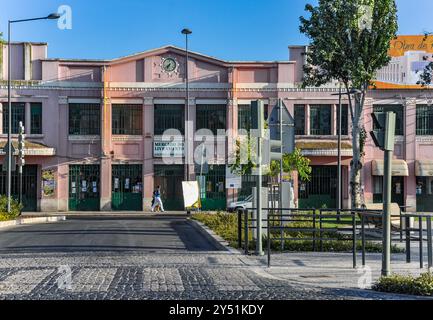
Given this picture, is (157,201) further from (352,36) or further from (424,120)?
(352,36)

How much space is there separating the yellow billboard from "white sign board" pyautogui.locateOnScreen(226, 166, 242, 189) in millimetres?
10693

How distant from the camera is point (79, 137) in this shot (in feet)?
142

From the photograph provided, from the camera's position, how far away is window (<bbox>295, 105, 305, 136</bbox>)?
144ft

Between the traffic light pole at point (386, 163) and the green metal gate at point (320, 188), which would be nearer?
the traffic light pole at point (386, 163)

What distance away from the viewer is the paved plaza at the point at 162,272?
9.55m

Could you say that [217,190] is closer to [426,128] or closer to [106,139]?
[106,139]

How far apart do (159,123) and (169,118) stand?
722 millimetres

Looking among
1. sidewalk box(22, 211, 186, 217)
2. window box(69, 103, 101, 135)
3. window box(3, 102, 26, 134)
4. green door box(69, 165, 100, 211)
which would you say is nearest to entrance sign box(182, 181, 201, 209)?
sidewalk box(22, 211, 186, 217)

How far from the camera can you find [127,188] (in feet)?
143

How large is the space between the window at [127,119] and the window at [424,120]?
702 inches

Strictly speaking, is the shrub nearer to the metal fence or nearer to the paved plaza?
the paved plaza

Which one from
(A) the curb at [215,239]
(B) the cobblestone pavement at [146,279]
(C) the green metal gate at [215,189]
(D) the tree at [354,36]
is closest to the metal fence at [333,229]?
(A) the curb at [215,239]

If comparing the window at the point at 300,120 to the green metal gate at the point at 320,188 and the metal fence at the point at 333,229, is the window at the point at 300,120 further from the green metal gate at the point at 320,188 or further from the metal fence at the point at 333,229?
the metal fence at the point at 333,229

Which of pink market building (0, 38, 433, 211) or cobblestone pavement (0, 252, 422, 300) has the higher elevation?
pink market building (0, 38, 433, 211)
